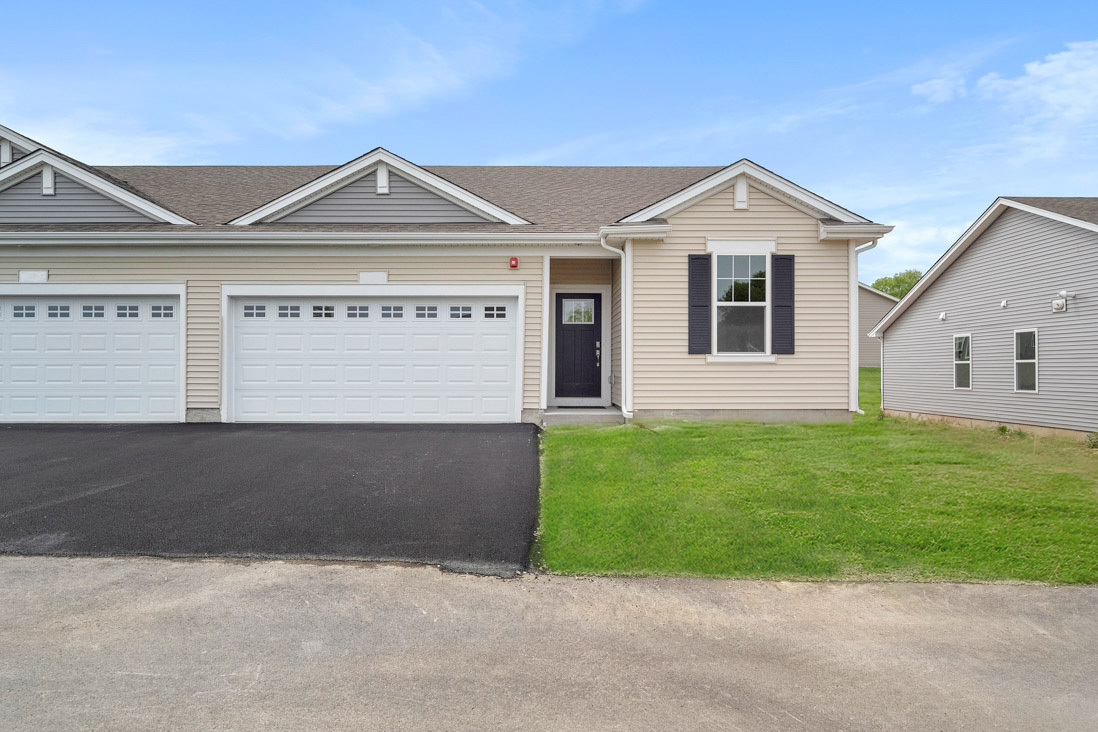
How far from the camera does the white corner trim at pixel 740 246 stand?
10047 mm

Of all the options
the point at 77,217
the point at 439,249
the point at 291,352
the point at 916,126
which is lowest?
the point at 291,352

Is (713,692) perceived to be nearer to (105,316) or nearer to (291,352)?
(291,352)

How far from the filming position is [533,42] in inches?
522

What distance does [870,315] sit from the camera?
1330 inches

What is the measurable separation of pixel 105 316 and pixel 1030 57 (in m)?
17.6

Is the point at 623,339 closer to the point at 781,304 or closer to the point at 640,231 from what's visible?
the point at 640,231

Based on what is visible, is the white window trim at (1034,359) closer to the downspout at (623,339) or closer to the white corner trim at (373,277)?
the downspout at (623,339)

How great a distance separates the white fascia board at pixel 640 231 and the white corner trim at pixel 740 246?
83cm

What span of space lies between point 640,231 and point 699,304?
1518mm

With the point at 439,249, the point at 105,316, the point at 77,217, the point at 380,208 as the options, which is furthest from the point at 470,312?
the point at 77,217

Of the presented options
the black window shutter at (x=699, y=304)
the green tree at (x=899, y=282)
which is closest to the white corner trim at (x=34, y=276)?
the black window shutter at (x=699, y=304)

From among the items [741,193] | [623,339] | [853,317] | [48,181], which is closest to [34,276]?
[48,181]

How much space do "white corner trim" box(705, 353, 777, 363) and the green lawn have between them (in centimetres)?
215

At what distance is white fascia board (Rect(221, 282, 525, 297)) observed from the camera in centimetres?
1045
